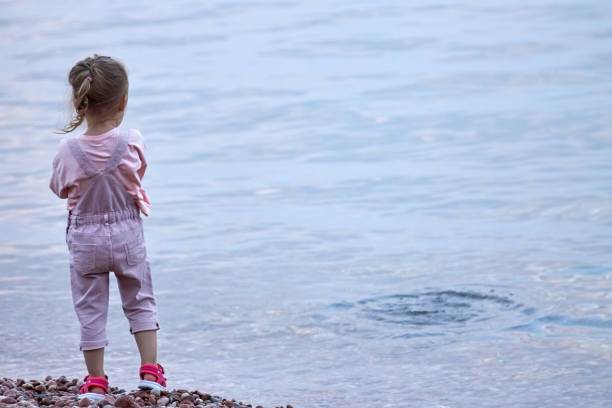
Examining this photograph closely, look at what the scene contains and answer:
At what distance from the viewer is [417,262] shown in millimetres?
8797

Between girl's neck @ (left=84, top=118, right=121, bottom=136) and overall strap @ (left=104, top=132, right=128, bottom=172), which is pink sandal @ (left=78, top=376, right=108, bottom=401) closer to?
overall strap @ (left=104, top=132, right=128, bottom=172)

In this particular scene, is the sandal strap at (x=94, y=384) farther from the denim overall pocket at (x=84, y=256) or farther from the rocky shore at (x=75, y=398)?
the denim overall pocket at (x=84, y=256)

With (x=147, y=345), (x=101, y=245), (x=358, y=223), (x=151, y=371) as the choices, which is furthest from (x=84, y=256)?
(x=358, y=223)

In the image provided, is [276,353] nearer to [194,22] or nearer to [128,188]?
[128,188]

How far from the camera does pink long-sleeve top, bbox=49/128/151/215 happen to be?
15.6 ft

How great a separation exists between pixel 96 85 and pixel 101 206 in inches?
21.9

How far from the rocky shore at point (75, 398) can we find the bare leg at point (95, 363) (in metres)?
0.08

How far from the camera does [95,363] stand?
16.1ft

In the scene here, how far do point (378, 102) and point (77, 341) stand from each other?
33.5 feet

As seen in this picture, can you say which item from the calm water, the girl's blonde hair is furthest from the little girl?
the calm water

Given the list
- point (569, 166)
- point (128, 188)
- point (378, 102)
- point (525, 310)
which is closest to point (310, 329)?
point (525, 310)

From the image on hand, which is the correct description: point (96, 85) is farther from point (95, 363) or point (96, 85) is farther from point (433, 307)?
point (433, 307)

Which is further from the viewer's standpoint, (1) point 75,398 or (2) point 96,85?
(1) point 75,398

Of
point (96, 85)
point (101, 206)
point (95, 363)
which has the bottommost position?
point (95, 363)
